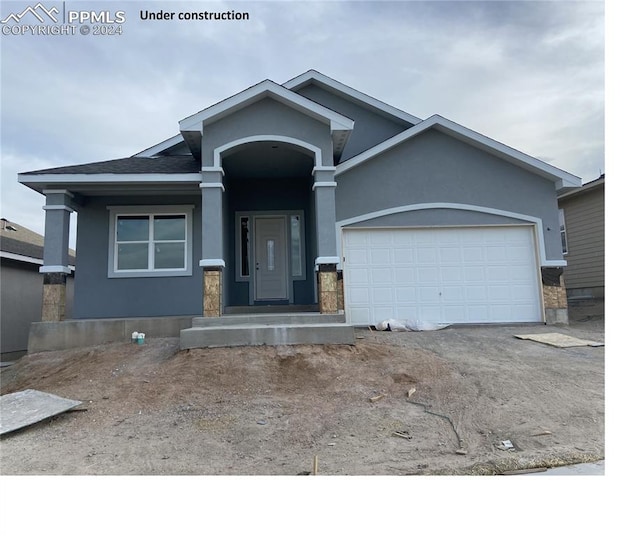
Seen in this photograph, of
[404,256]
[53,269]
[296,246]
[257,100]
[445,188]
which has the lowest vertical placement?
[53,269]

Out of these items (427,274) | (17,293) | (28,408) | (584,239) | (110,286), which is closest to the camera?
(28,408)

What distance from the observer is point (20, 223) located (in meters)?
16.7

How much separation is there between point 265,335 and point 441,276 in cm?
464

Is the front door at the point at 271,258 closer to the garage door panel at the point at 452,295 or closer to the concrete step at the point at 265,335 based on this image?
the garage door panel at the point at 452,295

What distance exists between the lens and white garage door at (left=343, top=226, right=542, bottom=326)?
932 centimetres

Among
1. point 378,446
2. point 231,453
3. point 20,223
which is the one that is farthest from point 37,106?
point 20,223

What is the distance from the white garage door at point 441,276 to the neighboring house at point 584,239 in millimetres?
5028

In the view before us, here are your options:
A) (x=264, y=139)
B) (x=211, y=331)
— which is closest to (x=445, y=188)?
(x=264, y=139)

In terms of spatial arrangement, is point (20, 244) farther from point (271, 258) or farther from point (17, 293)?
point (271, 258)

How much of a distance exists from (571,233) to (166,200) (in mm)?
12751

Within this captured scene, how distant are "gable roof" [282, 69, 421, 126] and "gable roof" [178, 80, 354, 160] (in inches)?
119

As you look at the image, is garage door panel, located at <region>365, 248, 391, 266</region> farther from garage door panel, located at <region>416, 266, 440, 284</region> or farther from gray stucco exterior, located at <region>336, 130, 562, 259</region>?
garage door panel, located at <region>416, 266, 440, 284</region>

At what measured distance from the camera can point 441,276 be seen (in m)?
9.48
